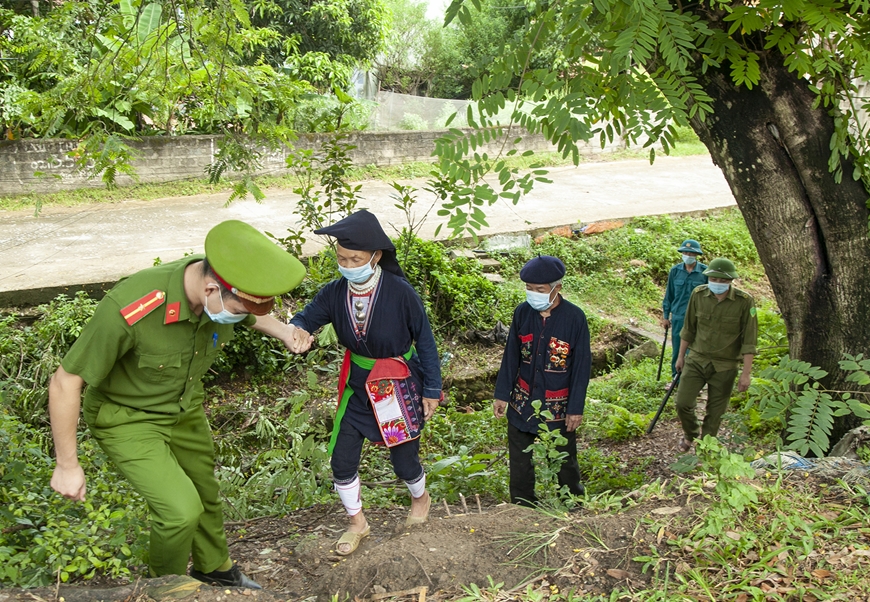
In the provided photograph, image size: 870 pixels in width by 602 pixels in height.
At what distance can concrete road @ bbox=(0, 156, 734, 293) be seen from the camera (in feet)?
28.7

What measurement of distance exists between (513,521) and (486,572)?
0.52 meters

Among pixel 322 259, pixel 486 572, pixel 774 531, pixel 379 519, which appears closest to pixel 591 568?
pixel 486 572

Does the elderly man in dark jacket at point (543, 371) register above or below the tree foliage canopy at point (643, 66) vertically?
below

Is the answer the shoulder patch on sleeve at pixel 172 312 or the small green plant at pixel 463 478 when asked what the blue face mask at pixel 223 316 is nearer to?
the shoulder patch on sleeve at pixel 172 312

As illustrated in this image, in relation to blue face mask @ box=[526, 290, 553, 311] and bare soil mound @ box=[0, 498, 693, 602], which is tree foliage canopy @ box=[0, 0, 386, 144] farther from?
bare soil mound @ box=[0, 498, 693, 602]

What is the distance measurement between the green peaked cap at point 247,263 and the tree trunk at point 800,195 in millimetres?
2914

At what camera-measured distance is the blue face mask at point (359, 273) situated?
12.3 ft

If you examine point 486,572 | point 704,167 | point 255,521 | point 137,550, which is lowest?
point 255,521

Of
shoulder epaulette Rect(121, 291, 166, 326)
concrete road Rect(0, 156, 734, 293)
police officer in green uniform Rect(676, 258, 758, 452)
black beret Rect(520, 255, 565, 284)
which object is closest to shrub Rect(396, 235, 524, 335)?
concrete road Rect(0, 156, 734, 293)

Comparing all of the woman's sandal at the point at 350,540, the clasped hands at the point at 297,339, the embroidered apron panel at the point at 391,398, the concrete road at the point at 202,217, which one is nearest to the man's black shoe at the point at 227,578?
the woman's sandal at the point at 350,540

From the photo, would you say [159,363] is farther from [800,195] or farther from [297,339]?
[800,195]

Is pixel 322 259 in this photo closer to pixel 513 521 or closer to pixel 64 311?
pixel 64 311

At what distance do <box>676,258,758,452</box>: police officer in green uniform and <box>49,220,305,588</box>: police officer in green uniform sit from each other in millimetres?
3938

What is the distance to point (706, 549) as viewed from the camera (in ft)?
9.77
